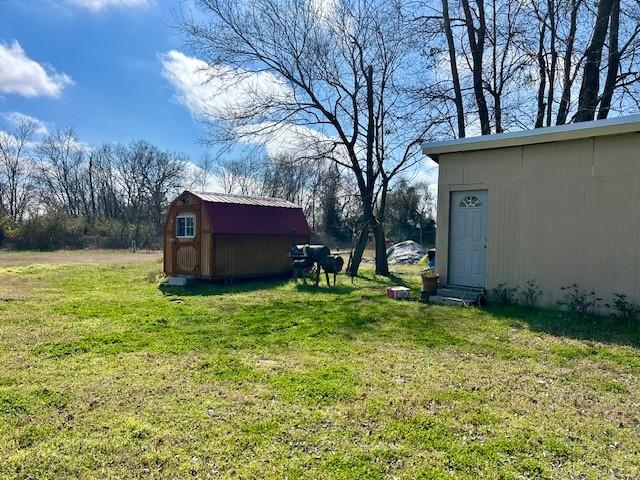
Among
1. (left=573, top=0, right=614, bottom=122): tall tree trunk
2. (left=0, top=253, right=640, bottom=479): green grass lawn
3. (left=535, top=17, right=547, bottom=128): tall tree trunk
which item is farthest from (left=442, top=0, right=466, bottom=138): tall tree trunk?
(left=0, top=253, right=640, bottom=479): green grass lawn

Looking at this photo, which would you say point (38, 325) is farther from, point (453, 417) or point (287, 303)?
point (453, 417)

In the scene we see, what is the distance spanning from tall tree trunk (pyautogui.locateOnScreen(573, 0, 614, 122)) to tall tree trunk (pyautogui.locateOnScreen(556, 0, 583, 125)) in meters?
0.43

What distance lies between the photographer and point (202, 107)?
12.4 m

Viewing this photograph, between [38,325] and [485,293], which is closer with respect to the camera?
[38,325]

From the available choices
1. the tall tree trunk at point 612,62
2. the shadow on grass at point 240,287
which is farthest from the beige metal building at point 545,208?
the tall tree trunk at point 612,62

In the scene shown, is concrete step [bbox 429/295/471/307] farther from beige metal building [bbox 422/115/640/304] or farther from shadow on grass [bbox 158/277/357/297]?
shadow on grass [bbox 158/277/357/297]

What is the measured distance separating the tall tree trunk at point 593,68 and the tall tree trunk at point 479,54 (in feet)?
7.55

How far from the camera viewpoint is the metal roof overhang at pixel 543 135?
616cm

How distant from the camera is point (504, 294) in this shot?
744cm

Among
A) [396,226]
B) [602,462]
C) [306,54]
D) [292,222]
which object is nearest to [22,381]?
[602,462]

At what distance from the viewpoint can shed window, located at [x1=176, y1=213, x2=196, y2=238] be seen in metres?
11.2

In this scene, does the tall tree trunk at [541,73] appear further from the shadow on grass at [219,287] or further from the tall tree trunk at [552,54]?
the shadow on grass at [219,287]

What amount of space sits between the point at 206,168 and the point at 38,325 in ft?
117

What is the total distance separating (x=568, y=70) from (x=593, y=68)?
0.62 meters
